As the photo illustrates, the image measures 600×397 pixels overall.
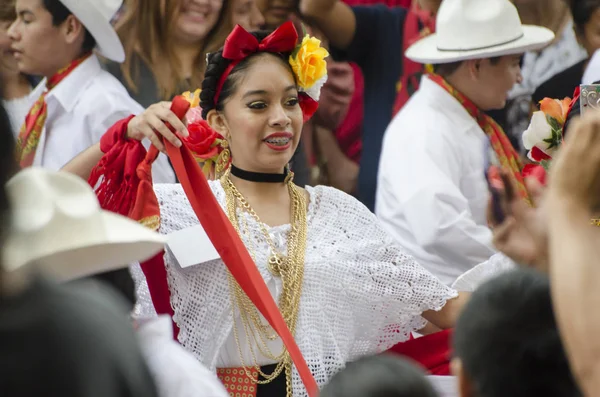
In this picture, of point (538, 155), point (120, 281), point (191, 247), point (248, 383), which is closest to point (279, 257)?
point (191, 247)

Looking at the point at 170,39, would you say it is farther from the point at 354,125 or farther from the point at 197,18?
the point at 354,125

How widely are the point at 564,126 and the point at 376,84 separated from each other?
219cm

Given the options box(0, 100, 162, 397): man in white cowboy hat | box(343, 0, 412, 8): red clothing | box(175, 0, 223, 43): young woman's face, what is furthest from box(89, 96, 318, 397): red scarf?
box(343, 0, 412, 8): red clothing

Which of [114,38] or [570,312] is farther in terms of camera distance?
[114,38]

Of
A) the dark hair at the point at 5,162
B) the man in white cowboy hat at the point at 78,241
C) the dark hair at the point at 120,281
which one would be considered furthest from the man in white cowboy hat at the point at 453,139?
the dark hair at the point at 5,162

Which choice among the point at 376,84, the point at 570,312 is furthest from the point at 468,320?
the point at 376,84

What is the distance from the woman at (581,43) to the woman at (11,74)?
2.48m

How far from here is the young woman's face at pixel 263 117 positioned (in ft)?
12.1

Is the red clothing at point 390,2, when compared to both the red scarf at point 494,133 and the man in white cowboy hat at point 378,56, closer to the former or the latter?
the man in white cowboy hat at point 378,56

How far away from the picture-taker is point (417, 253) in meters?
5.04

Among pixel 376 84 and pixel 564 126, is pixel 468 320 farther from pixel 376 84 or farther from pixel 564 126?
pixel 376 84

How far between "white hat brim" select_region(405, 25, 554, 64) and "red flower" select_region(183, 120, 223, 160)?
166 centimetres

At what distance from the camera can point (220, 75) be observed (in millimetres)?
3797

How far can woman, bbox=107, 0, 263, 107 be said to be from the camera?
571cm
